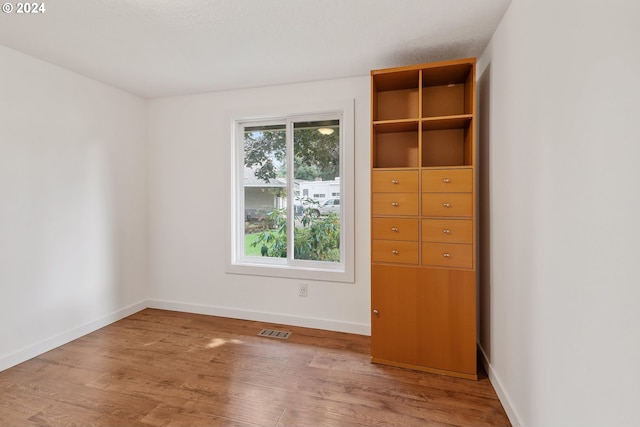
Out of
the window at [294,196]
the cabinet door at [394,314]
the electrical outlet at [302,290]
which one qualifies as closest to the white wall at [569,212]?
the cabinet door at [394,314]

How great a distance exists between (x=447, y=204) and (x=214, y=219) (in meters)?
2.35

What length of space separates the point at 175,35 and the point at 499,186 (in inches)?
95.4

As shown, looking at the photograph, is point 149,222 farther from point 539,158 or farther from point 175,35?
point 539,158

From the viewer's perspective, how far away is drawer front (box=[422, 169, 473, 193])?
2.21m

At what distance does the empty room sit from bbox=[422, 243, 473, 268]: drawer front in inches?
0.5

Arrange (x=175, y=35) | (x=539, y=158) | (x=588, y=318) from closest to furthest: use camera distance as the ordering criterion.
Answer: (x=588, y=318), (x=539, y=158), (x=175, y=35)

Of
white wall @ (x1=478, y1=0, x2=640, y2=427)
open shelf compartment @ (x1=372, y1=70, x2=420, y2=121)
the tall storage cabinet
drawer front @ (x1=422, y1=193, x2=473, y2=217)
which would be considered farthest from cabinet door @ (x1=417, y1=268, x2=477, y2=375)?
open shelf compartment @ (x1=372, y1=70, x2=420, y2=121)

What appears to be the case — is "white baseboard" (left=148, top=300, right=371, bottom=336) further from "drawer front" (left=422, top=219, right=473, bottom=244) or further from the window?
"drawer front" (left=422, top=219, right=473, bottom=244)

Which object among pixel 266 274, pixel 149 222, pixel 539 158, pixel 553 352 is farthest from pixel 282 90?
pixel 553 352

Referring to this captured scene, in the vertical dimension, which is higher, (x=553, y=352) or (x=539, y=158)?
(x=539, y=158)

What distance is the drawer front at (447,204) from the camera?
2215 mm

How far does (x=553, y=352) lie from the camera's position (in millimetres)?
1312

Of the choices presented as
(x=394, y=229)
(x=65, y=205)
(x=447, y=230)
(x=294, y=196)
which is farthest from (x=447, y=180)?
(x=65, y=205)

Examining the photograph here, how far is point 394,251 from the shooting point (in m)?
2.37
